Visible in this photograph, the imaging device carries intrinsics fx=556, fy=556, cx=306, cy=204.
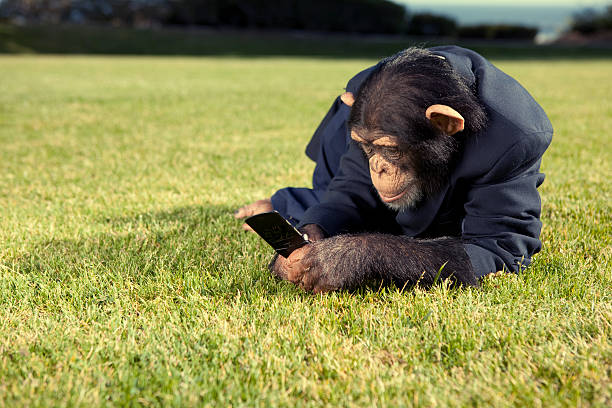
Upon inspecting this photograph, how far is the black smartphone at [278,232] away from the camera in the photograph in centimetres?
249

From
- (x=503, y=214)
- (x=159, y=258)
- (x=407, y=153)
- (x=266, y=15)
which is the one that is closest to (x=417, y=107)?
(x=407, y=153)

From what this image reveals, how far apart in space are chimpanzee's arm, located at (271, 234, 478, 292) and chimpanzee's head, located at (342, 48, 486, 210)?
0.25 meters

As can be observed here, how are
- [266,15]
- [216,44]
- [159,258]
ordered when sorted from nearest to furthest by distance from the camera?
[159,258], [216,44], [266,15]

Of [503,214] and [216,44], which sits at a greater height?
[216,44]

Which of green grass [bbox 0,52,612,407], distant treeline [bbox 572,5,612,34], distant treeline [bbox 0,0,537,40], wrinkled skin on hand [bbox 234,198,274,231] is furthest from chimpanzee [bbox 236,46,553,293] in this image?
distant treeline [bbox 572,5,612,34]

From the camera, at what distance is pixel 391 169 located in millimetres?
2555

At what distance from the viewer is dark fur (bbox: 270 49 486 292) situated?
2.44 m

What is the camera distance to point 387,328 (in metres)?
2.35

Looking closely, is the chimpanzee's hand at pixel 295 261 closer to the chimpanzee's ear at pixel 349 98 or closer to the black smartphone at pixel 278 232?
the black smartphone at pixel 278 232

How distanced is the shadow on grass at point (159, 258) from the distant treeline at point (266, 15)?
3482 centimetres

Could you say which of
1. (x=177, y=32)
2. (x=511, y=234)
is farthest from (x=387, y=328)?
(x=177, y=32)

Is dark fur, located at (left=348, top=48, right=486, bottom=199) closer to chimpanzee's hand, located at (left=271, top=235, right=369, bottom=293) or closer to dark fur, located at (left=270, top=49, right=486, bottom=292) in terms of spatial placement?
dark fur, located at (left=270, top=49, right=486, bottom=292)

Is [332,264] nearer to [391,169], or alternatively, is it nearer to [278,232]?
[278,232]

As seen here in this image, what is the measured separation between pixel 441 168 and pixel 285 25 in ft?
119
